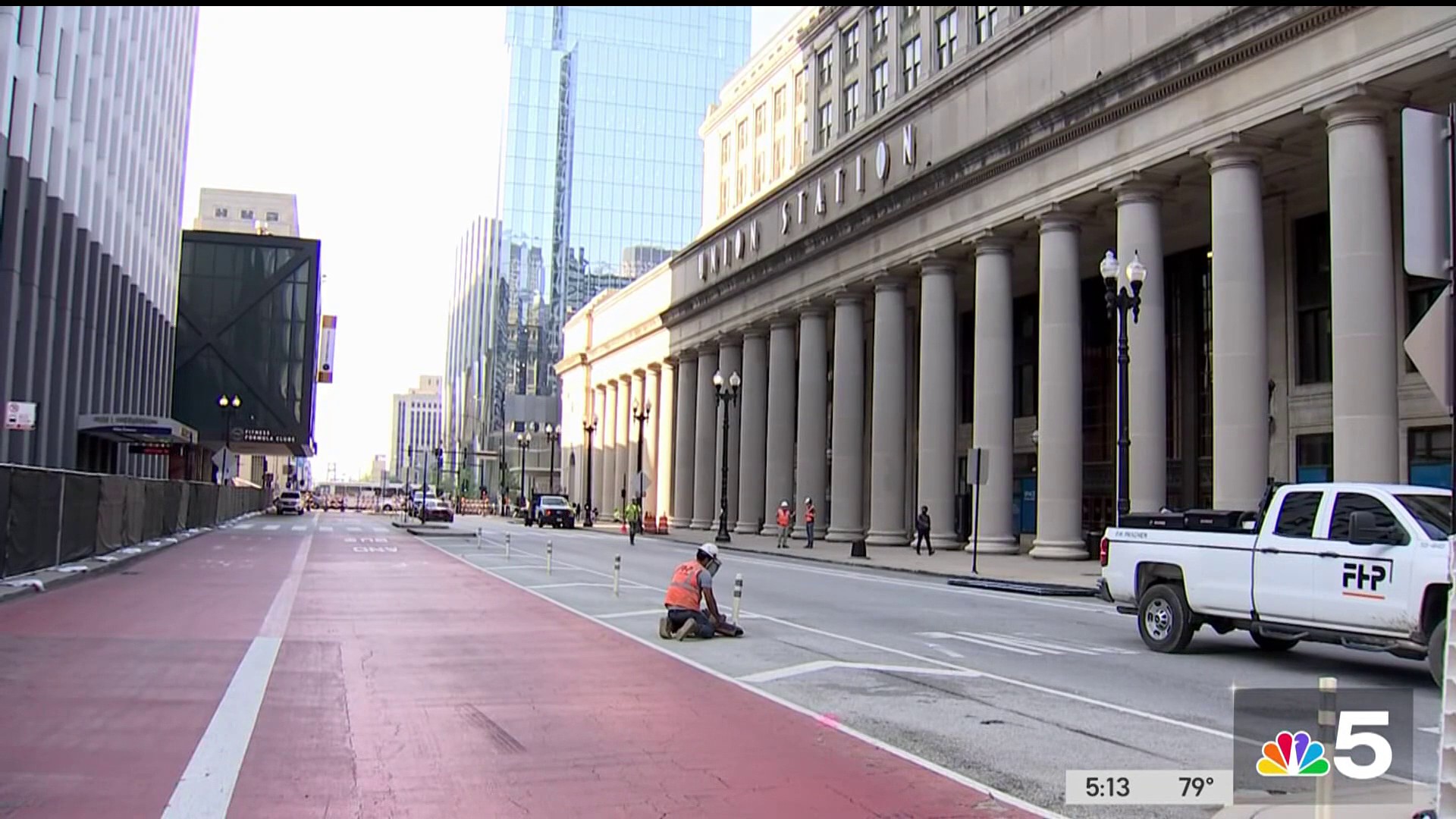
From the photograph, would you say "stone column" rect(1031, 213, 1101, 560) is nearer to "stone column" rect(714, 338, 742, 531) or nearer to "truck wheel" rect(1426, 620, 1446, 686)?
"truck wheel" rect(1426, 620, 1446, 686)

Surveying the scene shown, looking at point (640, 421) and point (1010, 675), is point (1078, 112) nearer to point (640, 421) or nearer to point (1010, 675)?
point (1010, 675)

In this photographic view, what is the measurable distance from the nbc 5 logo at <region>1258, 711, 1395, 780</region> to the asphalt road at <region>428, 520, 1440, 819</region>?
0.21 m

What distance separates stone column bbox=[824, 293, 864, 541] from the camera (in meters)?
47.9

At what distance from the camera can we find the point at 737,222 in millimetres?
62500

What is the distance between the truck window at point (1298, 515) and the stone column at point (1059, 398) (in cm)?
2086

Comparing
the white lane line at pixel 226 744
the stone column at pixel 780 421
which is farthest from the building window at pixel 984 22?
the white lane line at pixel 226 744

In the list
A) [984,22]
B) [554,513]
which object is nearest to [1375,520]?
[984,22]

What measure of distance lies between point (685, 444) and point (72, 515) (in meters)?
46.6

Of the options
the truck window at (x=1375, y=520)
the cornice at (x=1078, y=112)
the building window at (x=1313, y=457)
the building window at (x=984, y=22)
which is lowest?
the truck window at (x=1375, y=520)

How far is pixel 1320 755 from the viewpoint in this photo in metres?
7.58

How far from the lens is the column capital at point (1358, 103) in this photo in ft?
80.9

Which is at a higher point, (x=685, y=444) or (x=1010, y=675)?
(x=685, y=444)

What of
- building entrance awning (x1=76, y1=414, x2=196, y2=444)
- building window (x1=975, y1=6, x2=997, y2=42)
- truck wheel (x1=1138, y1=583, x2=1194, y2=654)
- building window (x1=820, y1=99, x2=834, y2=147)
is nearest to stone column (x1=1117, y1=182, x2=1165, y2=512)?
building window (x1=975, y1=6, x2=997, y2=42)

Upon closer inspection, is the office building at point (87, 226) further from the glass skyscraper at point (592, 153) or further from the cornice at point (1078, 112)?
the glass skyscraper at point (592, 153)
